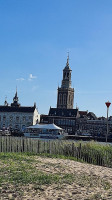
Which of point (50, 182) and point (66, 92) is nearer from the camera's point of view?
point (50, 182)

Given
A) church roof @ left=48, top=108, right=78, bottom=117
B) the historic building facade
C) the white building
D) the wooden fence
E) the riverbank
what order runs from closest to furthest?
the riverbank → the wooden fence → the white building → the historic building facade → church roof @ left=48, top=108, right=78, bottom=117

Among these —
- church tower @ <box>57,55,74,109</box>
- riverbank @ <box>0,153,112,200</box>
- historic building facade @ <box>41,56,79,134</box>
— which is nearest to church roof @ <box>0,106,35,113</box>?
historic building facade @ <box>41,56,79,134</box>

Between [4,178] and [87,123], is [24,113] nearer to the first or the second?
[87,123]

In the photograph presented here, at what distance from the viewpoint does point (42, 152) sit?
25203 millimetres

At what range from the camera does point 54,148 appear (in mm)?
25141

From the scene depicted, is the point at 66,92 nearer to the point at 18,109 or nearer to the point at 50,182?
the point at 18,109

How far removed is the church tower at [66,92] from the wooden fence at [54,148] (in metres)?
101

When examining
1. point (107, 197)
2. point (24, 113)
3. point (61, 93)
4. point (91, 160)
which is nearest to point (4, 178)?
point (107, 197)

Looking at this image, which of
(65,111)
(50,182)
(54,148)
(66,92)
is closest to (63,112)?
(65,111)

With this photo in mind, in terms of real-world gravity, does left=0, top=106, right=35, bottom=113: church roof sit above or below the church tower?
below

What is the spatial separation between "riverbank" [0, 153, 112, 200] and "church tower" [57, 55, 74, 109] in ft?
358

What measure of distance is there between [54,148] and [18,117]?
84982mm

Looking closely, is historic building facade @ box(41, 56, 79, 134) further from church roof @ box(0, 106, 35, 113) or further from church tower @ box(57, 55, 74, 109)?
church roof @ box(0, 106, 35, 113)

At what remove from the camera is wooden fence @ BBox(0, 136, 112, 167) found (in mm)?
23766
